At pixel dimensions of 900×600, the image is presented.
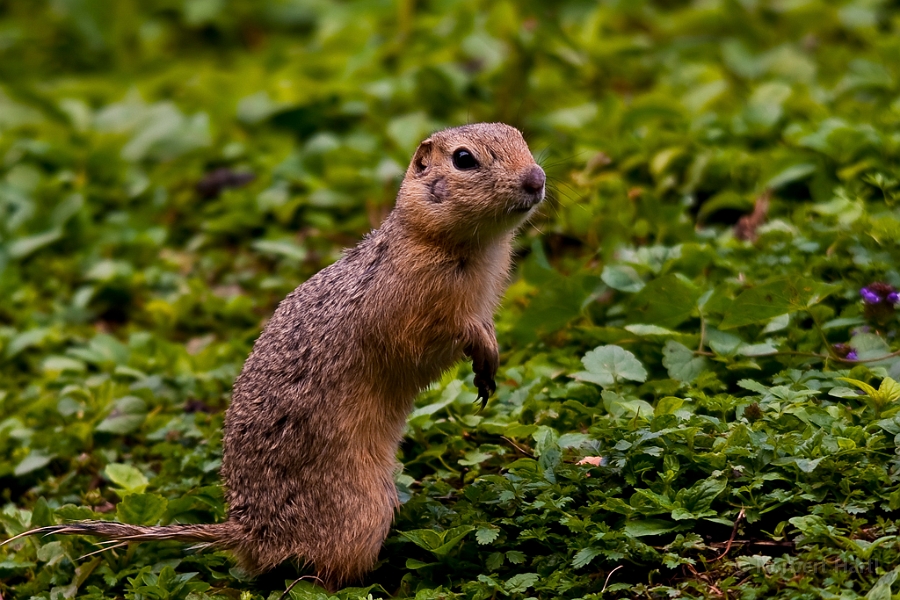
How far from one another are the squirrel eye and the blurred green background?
98cm

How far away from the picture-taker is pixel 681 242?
576cm

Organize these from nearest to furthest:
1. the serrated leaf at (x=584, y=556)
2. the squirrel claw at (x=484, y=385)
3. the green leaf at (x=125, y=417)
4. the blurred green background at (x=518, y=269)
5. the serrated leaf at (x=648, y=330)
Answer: the serrated leaf at (x=584, y=556)
the blurred green background at (x=518, y=269)
the squirrel claw at (x=484, y=385)
the serrated leaf at (x=648, y=330)
the green leaf at (x=125, y=417)

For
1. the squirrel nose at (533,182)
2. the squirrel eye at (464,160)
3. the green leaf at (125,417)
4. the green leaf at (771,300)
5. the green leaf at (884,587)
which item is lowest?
the green leaf at (125,417)

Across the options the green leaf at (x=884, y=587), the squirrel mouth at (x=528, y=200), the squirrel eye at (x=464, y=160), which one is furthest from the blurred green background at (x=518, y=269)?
the squirrel eye at (x=464, y=160)

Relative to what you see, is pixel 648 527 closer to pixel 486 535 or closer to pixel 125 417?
pixel 486 535

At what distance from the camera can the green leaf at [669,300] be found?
15.5 feet

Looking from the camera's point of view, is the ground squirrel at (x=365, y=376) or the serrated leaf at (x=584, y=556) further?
the ground squirrel at (x=365, y=376)

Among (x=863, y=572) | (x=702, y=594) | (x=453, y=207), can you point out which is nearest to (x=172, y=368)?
(x=453, y=207)

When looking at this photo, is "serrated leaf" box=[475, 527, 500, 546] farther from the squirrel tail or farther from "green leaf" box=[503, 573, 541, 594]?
the squirrel tail

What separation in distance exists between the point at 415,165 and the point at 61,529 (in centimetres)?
194

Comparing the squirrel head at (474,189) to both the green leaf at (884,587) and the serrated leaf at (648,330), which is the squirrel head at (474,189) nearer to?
the serrated leaf at (648,330)

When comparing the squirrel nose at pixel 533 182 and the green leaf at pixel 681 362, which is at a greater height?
the squirrel nose at pixel 533 182

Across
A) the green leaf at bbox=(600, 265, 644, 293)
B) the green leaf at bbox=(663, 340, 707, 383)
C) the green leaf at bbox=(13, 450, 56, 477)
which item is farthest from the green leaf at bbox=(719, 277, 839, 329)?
the green leaf at bbox=(13, 450, 56, 477)

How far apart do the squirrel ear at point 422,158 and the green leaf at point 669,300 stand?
116 centimetres
